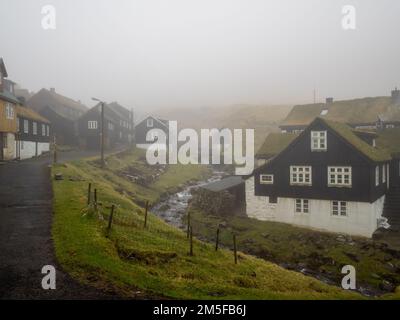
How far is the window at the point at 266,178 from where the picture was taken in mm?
34391

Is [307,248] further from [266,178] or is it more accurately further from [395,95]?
[395,95]

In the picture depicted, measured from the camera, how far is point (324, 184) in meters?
31.5

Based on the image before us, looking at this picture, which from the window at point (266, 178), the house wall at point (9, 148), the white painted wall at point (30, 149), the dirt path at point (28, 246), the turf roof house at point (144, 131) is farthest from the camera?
the turf roof house at point (144, 131)

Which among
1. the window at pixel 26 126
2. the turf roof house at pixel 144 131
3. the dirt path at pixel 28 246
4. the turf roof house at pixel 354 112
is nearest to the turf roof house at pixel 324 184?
the dirt path at pixel 28 246

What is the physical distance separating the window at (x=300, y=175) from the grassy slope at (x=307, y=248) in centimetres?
435

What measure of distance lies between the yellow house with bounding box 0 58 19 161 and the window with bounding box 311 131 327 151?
113 ft

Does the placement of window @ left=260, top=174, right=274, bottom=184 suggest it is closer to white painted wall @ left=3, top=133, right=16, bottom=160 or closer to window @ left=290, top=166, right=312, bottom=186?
window @ left=290, top=166, right=312, bottom=186

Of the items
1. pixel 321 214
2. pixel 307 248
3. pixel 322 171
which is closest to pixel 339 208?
pixel 321 214

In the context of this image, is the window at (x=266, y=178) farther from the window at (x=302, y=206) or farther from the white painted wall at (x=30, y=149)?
the white painted wall at (x=30, y=149)

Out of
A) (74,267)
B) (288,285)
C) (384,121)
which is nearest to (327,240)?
(288,285)
